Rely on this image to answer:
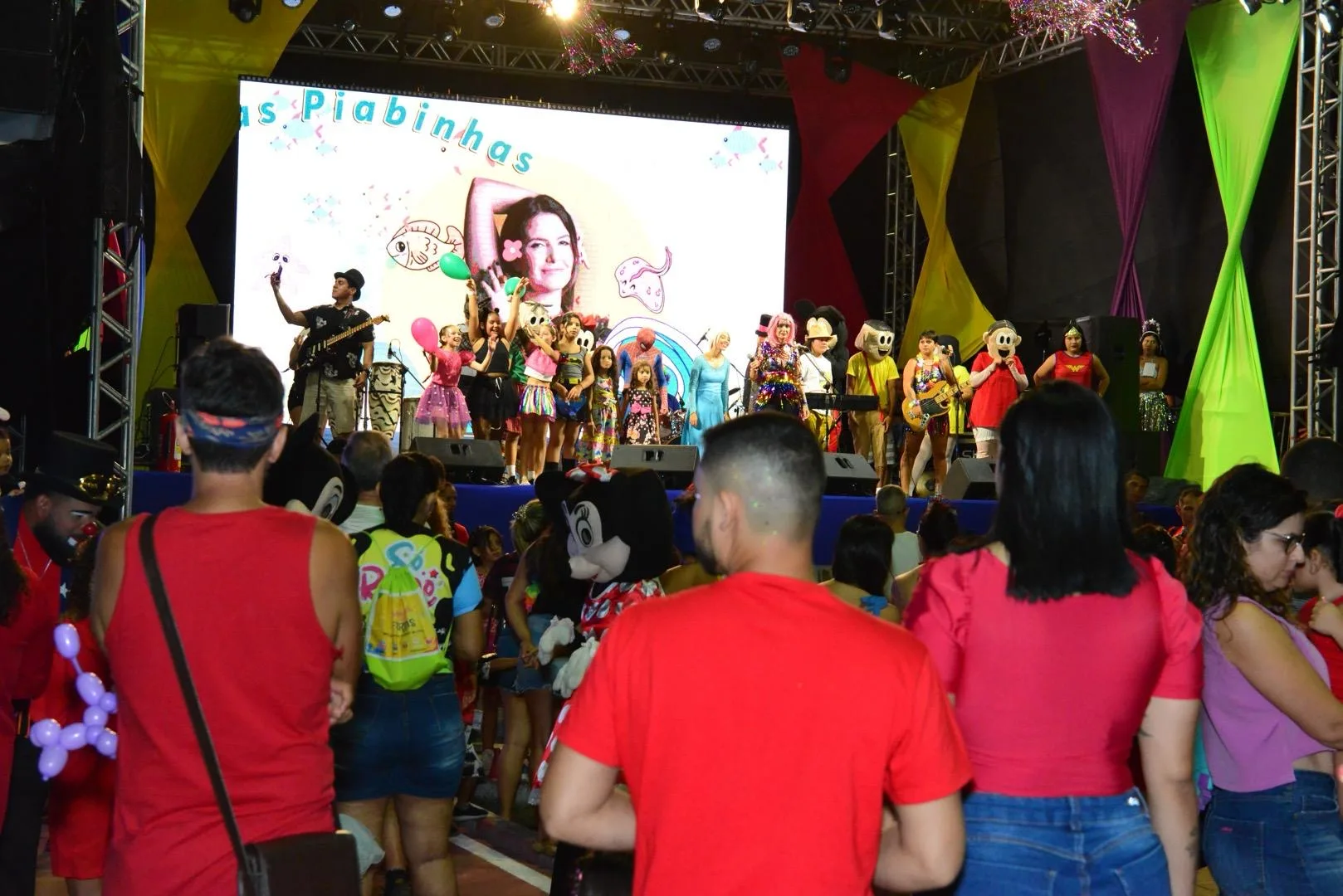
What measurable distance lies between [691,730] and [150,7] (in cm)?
1247

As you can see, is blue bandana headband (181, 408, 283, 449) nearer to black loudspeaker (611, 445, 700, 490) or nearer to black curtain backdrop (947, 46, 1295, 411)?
black loudspeaker (611, 445, 700, 490)

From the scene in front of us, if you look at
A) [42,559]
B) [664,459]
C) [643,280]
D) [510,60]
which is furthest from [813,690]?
[510,60]

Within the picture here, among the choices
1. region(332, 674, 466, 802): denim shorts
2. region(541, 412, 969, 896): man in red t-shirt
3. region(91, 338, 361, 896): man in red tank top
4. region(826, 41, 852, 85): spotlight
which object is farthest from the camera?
region(826, 41, 852, 85): spotlight

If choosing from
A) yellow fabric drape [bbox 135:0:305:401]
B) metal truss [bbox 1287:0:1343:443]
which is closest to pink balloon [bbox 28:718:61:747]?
metal truss [bbox 1287:0:1343:443]

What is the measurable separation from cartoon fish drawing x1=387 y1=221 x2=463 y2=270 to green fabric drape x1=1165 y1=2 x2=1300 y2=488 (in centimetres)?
658

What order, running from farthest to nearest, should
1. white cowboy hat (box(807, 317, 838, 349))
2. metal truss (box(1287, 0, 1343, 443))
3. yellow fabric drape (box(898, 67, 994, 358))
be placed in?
yellow fabric drape (box(898, 67, 994, 358)) → white cowboy hat (box(807, 317, 838, 349)) → metal truss (box(1287, 0, 1343, 443))

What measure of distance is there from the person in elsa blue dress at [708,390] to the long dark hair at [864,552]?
792cm

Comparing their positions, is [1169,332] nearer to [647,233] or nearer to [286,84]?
[647,233]

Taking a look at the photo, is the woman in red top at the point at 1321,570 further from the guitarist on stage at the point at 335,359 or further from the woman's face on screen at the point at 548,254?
the woman's face on screen at the point at 548,254

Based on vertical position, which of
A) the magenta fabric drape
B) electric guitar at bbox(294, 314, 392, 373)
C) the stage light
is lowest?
electric guitar at bbox(294, 314, 392, 373)

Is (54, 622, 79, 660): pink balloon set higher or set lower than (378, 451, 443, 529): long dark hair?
lower

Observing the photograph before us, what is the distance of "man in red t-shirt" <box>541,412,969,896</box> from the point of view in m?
1.64

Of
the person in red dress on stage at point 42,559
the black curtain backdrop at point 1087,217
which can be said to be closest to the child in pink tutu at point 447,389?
the black curtain backdrop at point 1087,217

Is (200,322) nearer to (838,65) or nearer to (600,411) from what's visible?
(600,411)
